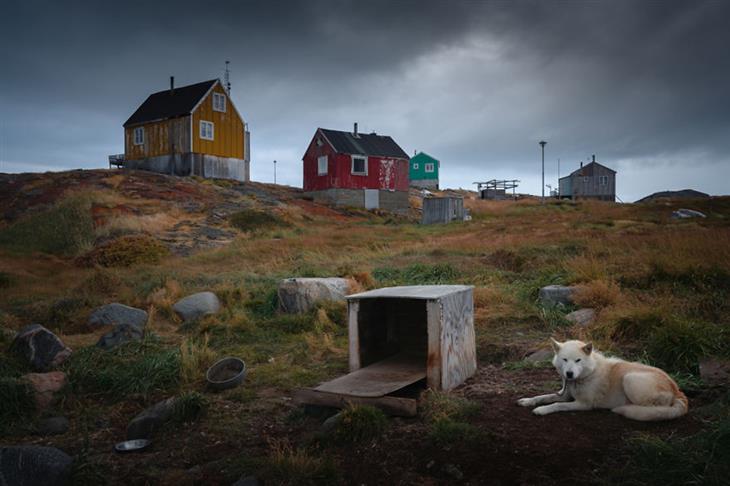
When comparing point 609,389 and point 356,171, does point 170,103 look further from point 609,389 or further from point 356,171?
point 609,389

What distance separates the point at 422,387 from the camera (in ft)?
20.7

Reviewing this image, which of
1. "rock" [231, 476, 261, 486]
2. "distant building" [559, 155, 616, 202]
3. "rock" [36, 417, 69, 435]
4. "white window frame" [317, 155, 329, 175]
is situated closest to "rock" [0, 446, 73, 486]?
"rock" [36, 417, 69, 435]

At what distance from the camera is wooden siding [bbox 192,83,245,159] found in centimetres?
3719

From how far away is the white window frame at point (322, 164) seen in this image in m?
40.3

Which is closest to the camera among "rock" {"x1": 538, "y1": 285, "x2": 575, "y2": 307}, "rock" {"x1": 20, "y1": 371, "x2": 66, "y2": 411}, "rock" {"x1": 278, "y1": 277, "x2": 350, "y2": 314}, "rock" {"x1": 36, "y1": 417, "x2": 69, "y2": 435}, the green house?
"rock" {"x1": 36, "y1": 417, "x2": 69, "y2": 435}

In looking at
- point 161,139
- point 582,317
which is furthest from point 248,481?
point 161,139

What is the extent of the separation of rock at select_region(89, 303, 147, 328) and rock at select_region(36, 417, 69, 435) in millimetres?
3560

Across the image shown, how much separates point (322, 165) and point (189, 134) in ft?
30.9

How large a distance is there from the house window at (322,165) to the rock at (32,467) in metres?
36.3

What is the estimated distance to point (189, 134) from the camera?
36.9 metres

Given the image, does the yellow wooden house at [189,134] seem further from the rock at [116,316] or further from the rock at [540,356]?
the rock at [540,356]

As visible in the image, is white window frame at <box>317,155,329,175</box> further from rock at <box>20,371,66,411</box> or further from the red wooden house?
rock at <box>20,371,66,411</box>

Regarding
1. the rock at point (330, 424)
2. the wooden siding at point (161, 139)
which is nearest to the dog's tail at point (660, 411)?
the rock at point (330, 424)

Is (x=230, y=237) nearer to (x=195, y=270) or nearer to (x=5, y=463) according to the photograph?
(x=195, y=270)
